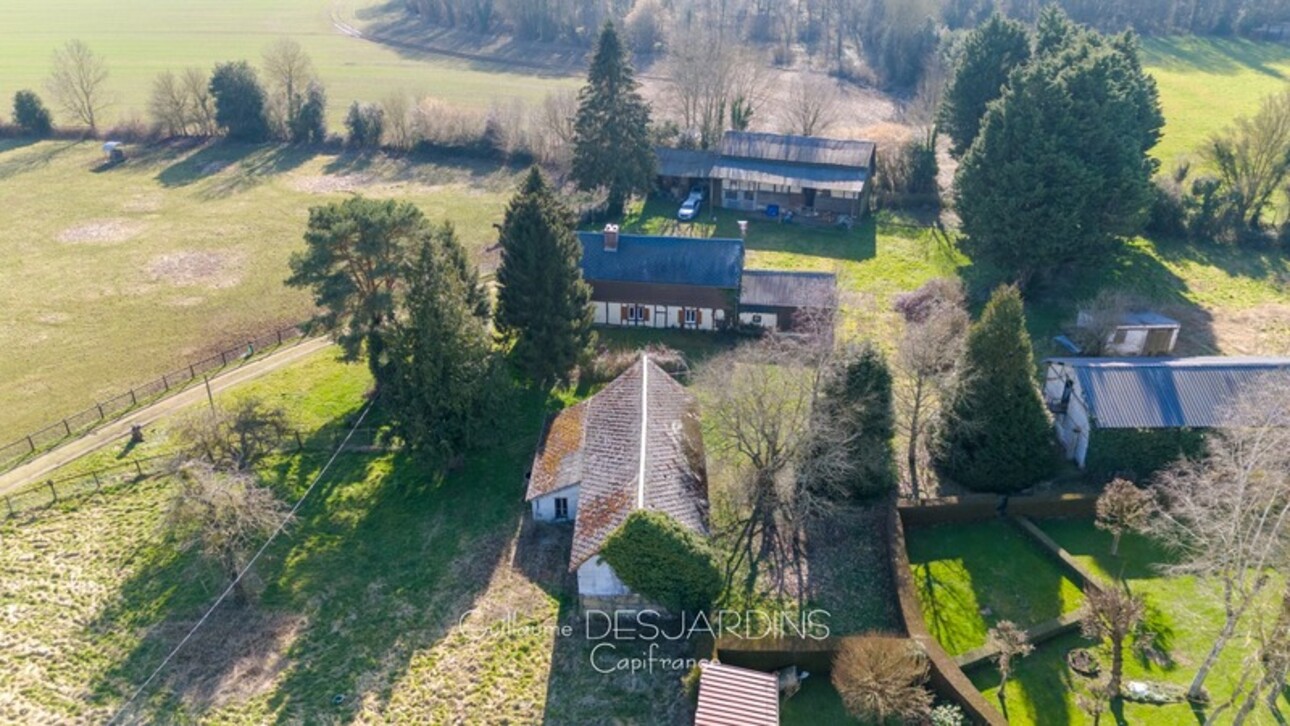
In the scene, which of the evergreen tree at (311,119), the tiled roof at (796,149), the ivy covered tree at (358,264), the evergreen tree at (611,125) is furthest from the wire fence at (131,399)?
the evergreen tree at (311,119)

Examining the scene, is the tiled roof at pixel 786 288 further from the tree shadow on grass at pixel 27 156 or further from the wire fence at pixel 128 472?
the tree shadow on grass at pixel 27 156

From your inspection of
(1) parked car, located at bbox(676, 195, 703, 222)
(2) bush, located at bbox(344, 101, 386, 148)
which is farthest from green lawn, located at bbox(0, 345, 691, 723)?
(2) bush, located at bbox(344, 101, 386, 148)

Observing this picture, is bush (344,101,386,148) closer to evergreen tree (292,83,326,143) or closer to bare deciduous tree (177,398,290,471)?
evergreen tree (292,83,326,143)

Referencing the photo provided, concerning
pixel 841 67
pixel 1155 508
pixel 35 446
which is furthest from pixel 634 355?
pixel 841 67

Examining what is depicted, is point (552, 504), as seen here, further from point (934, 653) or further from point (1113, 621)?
point (1113, 621)

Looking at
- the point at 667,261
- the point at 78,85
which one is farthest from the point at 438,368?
the point at 78,85
